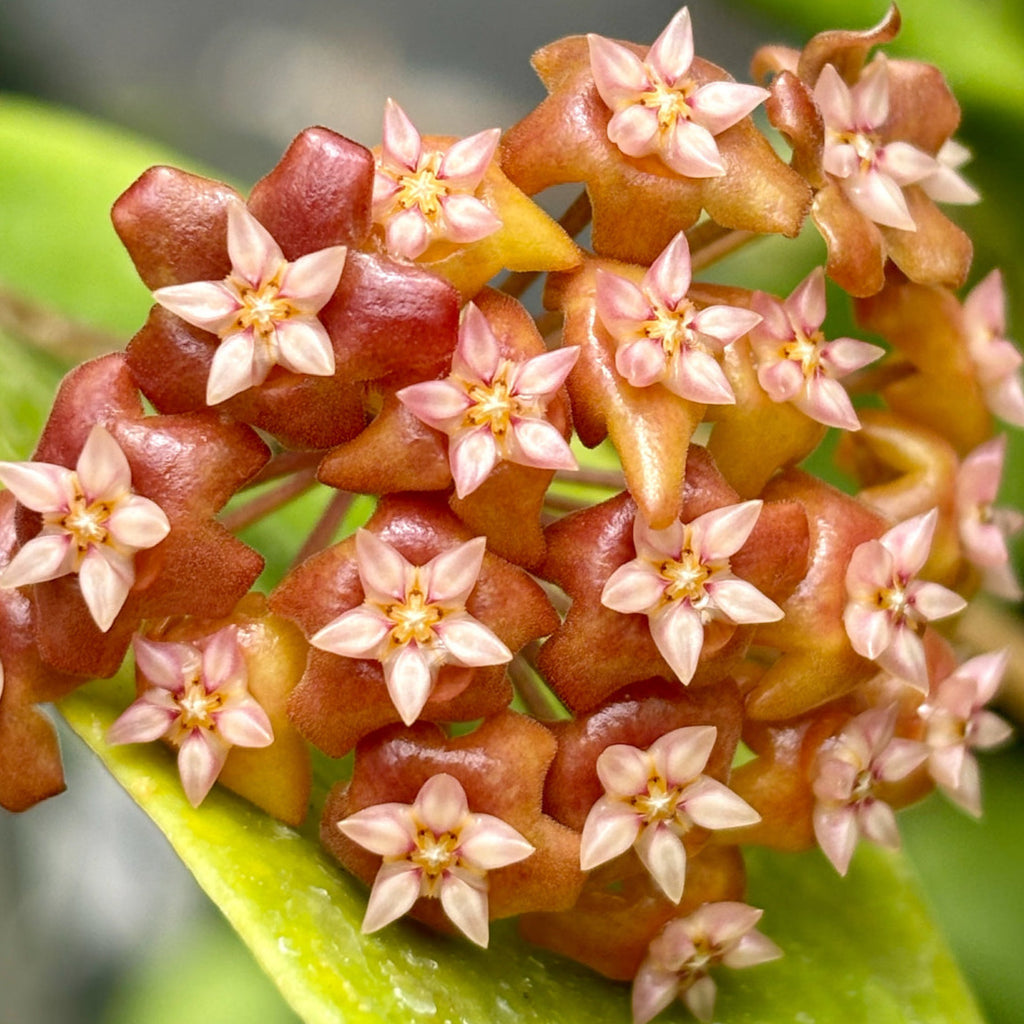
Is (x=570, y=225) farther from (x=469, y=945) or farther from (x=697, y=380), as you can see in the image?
(x=469, y=945)

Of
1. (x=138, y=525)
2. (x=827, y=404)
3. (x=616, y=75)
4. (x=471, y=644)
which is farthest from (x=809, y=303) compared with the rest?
(x=138, y=525)

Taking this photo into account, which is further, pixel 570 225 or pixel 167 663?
pixel 570 225

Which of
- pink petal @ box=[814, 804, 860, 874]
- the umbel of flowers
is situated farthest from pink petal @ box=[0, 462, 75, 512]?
pink petal @ box=[814, 804, 860, 874]

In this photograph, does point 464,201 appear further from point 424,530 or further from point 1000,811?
point 1000,811

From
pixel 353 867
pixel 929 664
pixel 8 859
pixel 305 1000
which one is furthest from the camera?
pixel 8 859

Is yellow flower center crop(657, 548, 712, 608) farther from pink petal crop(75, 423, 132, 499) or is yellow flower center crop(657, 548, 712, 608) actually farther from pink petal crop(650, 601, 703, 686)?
pink petal crop(75, 423, 132, 499)

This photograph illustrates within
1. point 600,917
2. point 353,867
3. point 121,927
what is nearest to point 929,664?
point 600,917

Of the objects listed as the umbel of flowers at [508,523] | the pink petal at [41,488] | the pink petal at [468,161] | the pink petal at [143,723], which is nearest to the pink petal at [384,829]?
the umbel of flowers at [508,523]
